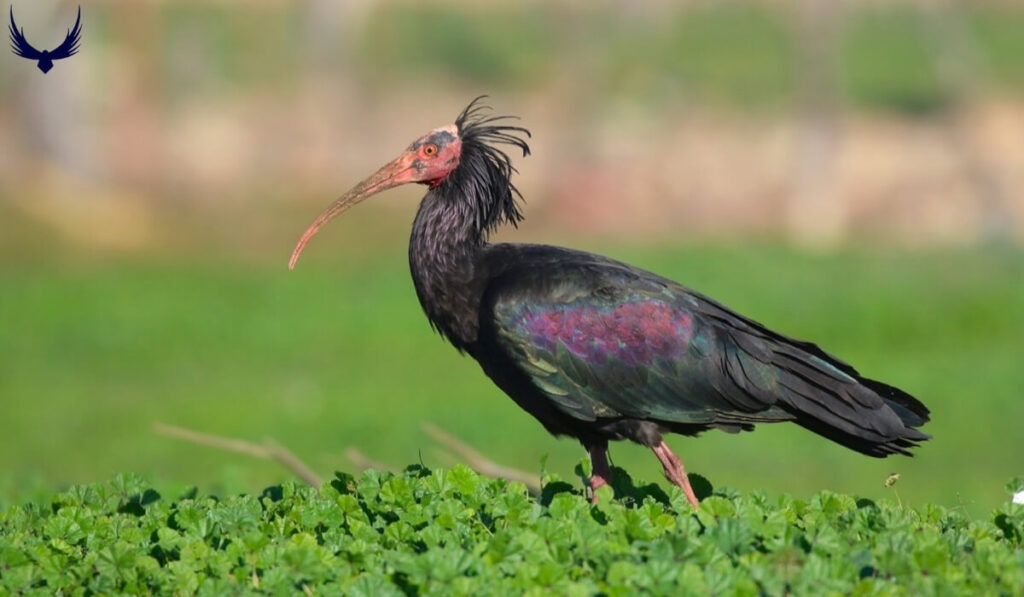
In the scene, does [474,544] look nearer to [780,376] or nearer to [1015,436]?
[780,376]

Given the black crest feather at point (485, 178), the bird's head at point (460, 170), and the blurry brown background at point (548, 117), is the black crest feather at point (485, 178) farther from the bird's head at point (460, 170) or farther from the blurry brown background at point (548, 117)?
the blurry brown background at point (548, 117)

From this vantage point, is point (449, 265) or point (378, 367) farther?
point (378, 367)

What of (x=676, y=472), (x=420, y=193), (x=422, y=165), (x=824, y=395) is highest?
(x=420, y=193)

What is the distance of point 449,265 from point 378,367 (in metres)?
9.68

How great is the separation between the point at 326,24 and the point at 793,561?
3107 cm

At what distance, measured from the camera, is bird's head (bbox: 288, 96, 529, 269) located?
24.6 ft

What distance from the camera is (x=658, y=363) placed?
6859 mm

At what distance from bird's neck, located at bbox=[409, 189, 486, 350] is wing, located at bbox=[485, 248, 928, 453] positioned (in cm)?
19

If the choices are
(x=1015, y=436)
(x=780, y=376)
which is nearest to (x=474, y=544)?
(x=780, y=376)

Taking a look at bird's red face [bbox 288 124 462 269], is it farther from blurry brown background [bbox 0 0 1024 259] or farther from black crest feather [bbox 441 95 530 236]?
blurry brown background [bbox 0 0 1024 259]

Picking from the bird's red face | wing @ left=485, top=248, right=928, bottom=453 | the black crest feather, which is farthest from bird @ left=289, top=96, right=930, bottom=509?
the bird's red face

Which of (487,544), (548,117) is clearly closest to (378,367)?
(487,544)

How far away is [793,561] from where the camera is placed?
5238 mm

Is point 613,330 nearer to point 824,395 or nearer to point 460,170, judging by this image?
point 824,395
